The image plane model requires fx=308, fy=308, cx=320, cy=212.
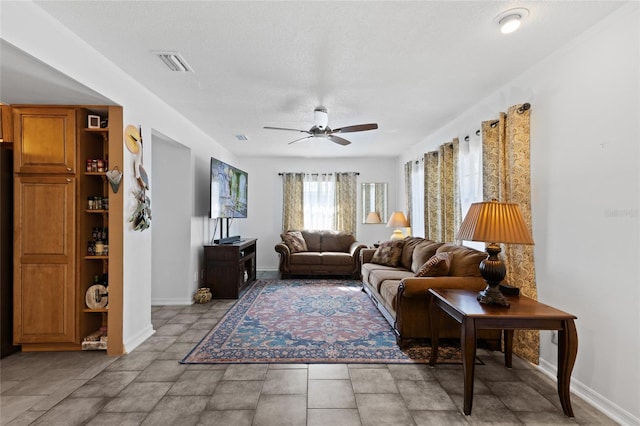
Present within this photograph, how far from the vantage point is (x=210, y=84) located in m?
3.02

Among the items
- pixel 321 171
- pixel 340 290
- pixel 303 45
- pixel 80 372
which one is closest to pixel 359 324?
pixel 340 290

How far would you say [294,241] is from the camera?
20.6 feet

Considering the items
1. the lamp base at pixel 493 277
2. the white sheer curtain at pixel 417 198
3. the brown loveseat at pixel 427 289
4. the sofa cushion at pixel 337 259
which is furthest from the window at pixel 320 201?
the lamp base at pixel 493 277

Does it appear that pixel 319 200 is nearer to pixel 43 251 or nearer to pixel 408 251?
pixel 408 251

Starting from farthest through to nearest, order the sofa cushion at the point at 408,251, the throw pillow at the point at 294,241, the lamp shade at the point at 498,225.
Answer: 1. the throw pillow at the point at 294,241
2. the sofa cushion at the point at 408,251
3. the lamp shade at the point at 498,225

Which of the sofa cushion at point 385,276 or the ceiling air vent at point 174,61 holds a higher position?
the ceiling air vent at point 174,61

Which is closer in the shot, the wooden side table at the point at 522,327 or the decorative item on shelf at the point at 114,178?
the wooden side table at the point at 522,327

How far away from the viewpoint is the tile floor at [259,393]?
→ 6.30ft

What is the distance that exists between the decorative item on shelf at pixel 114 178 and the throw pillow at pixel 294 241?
372 centimetres

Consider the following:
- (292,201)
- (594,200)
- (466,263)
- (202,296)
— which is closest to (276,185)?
(292,201)

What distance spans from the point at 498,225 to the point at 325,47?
179cm

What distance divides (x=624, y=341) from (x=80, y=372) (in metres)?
3.89

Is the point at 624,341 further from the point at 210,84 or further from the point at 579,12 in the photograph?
the point at 210,84

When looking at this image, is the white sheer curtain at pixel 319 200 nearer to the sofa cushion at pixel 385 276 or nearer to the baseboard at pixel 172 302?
the sofa cushion at pixel 385 276
